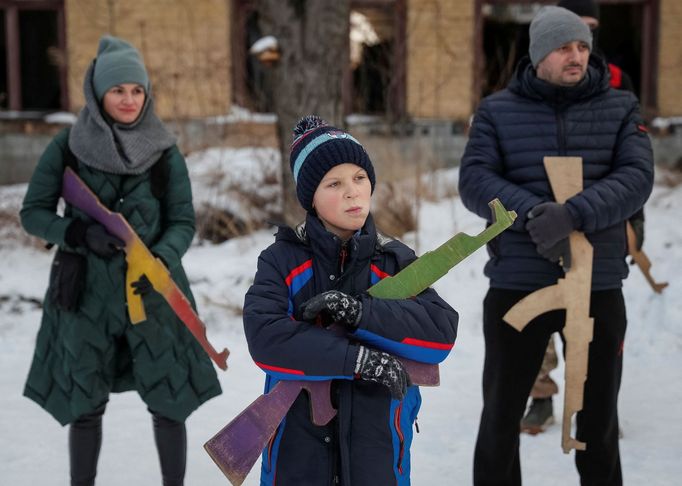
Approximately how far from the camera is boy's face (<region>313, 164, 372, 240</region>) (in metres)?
2.02

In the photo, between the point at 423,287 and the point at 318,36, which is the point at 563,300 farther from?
the point at 318,36

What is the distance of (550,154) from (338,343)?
130cm

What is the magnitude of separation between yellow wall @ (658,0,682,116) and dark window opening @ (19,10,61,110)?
725 cm

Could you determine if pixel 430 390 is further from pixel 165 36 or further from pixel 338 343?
pixel 165 36

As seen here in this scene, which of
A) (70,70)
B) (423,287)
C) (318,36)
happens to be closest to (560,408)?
(423,287)

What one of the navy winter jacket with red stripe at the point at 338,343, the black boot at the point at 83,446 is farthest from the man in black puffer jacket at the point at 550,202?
the black boot at the point at 83,446

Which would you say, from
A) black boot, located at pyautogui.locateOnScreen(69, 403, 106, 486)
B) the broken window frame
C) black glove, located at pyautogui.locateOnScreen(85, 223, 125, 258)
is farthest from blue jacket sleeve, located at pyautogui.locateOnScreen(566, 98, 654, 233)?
the broken window frame

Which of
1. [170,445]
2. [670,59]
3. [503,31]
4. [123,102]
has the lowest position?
[170,445]

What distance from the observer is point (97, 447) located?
10.1 feet

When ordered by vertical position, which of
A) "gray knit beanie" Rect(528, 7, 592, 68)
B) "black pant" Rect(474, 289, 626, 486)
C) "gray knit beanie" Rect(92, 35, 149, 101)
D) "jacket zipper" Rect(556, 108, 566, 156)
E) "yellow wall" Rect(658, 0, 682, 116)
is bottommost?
"black pant" Rect(474, 289, 626, 486)

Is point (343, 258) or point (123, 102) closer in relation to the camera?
point (343, 258)

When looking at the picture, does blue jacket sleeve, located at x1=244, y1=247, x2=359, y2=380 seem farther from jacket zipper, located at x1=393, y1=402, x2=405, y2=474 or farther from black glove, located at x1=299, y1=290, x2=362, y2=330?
jacket zipper, located at x1=393, y1=402, x2=405, y2=474

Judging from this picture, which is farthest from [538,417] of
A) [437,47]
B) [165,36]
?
[165,36]

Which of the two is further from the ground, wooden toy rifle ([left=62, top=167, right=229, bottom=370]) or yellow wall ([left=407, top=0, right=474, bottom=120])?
yellow wall ([left=407, top=0, right=474, bottom=120])
